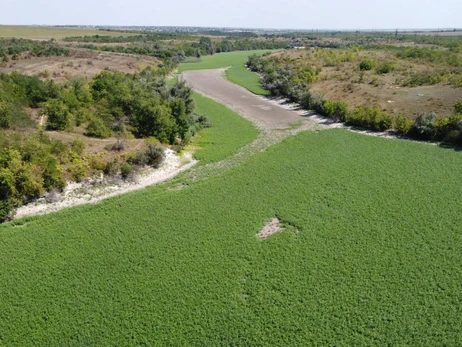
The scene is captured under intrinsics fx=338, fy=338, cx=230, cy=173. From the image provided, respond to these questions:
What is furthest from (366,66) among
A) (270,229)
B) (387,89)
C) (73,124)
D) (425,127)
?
(270,229)

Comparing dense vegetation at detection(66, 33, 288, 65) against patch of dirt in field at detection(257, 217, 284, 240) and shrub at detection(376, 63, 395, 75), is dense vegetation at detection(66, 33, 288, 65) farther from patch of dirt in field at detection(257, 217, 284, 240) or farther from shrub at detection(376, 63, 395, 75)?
patch of dirt in field at detection(257, 217, 284, 240)

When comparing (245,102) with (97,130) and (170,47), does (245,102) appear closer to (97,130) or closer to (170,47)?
(97,130)

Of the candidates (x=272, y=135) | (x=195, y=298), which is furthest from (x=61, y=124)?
(x=195, y=298)

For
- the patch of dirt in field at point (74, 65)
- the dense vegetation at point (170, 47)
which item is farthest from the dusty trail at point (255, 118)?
the dense vegetation at point (170, 47)

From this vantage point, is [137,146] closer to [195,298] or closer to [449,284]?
[195,298]

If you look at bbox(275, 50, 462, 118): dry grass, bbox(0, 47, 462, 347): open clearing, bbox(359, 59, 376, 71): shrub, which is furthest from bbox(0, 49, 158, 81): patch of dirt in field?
bbox(359, 59, 376, 71): shrub

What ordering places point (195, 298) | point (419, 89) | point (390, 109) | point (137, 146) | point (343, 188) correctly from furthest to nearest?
point (419, 89)
point (390, 109)
point (137, 146)
point (343, 188)
point (195, 298)

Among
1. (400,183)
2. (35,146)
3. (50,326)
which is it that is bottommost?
(50,326)
